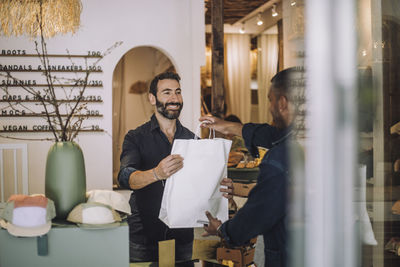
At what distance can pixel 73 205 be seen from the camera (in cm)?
157

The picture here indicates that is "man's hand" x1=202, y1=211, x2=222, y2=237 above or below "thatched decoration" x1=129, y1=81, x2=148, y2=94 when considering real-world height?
below

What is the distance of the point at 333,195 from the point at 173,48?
4.74 m

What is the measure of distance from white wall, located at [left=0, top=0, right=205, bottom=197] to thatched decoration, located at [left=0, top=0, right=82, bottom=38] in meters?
2.25

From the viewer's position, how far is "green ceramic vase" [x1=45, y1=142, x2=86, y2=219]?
5.11 feet

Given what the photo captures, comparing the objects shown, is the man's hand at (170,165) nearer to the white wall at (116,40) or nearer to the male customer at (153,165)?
the male customer at (153,165)

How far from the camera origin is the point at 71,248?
4.84ft

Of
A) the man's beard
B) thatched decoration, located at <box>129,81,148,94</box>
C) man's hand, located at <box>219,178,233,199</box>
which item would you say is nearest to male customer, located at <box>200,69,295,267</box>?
man's hand, located at <box>219,178,233,199</box>

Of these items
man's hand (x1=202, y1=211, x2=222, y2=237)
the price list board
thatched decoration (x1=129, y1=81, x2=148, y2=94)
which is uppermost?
thatched decoration (x1=129, y1=81, x2=148, y2=94)

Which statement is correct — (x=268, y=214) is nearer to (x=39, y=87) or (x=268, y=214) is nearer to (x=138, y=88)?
(x=39, y=87)

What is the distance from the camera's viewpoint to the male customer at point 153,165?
2422 millimetres

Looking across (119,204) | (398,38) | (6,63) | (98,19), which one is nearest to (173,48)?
(98,19)

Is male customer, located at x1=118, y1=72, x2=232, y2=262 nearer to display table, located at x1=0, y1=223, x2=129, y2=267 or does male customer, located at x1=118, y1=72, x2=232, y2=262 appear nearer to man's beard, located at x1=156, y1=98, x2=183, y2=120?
man's beard, located at x1=156, y1=98, x2=183, y2=120

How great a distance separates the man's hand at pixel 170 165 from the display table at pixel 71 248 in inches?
18.6

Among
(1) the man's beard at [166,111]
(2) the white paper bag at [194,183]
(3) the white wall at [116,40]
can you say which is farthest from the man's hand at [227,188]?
(3) the white wall at [116,40]
